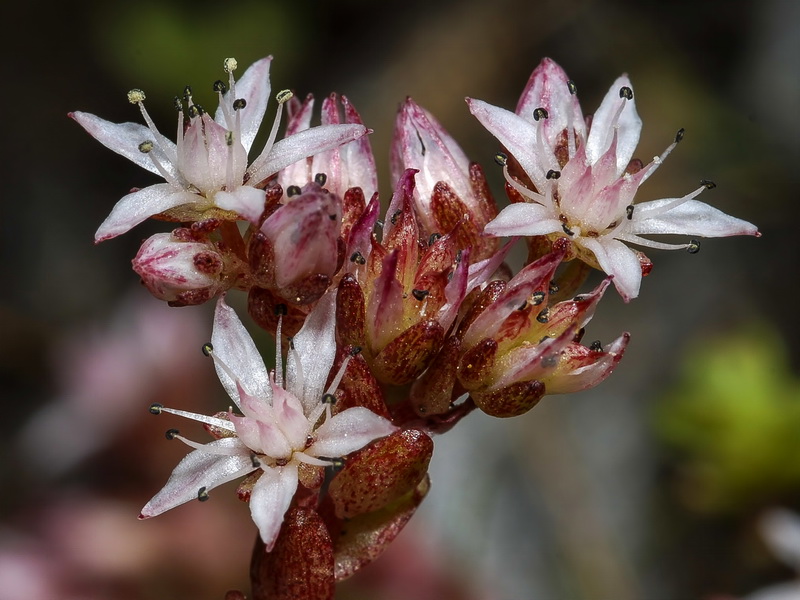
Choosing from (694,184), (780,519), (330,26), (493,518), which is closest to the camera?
(780,519)

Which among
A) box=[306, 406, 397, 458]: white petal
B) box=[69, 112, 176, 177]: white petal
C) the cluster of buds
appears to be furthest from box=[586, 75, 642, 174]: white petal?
box=[69, 112, 176, 177]: white petal

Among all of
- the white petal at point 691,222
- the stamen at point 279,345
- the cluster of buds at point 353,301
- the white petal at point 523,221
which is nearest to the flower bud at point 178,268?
the cluster of buds at point 353,301

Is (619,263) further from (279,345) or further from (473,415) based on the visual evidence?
(473,415)

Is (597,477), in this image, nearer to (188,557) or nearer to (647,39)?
(188,557)

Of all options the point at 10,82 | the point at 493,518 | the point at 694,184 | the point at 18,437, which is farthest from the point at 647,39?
the point at 18,437

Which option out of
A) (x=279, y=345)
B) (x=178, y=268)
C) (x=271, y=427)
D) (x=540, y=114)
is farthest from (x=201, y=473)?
(x=540, y=114)

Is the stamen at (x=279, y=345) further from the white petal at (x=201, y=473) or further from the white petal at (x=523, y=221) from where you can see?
the white petal at (x=523, y=221)
